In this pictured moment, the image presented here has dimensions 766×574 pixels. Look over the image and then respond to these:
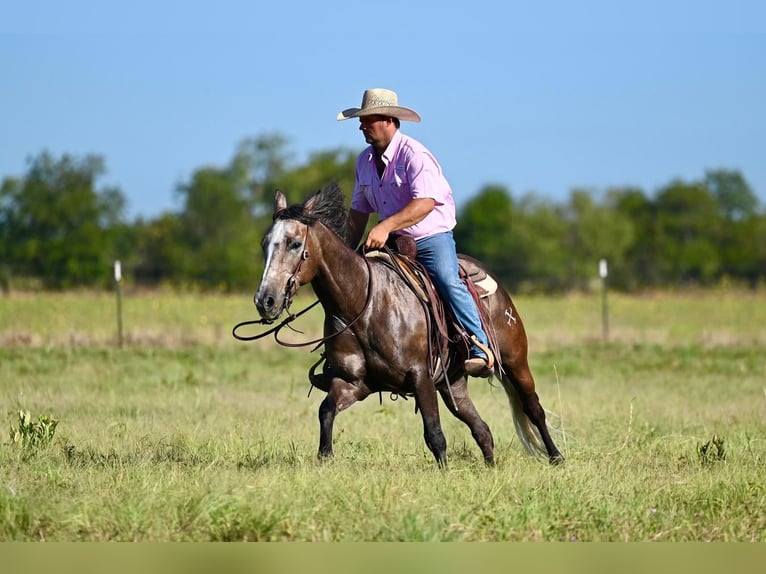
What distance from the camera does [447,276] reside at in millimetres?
8641

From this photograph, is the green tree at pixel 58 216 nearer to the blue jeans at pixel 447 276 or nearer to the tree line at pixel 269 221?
the tree line at pixel 269 221

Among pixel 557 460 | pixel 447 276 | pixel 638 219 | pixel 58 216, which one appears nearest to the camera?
pixel 447 276

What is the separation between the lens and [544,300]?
4312cm

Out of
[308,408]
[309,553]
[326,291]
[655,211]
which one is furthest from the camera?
[655,211]

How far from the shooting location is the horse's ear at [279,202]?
7.86 m

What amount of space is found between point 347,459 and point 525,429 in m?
1.67

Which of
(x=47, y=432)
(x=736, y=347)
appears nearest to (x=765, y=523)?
(x=47, y=432)

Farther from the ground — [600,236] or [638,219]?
[638,219]

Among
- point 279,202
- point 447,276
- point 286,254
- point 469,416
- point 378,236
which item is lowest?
point 469,416

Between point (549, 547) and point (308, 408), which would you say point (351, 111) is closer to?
point (549, 547)

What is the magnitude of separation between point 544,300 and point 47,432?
34.6 meters

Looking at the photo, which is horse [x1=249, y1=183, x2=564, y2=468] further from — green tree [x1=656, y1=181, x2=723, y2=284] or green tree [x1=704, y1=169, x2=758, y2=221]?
green tree [x1=704, y1=169, x2=758, y2=221]

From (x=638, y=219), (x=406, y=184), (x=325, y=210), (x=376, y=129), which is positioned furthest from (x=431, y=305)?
(x=638, y=219)

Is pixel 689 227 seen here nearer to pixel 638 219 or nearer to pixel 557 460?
pixel 638 219
